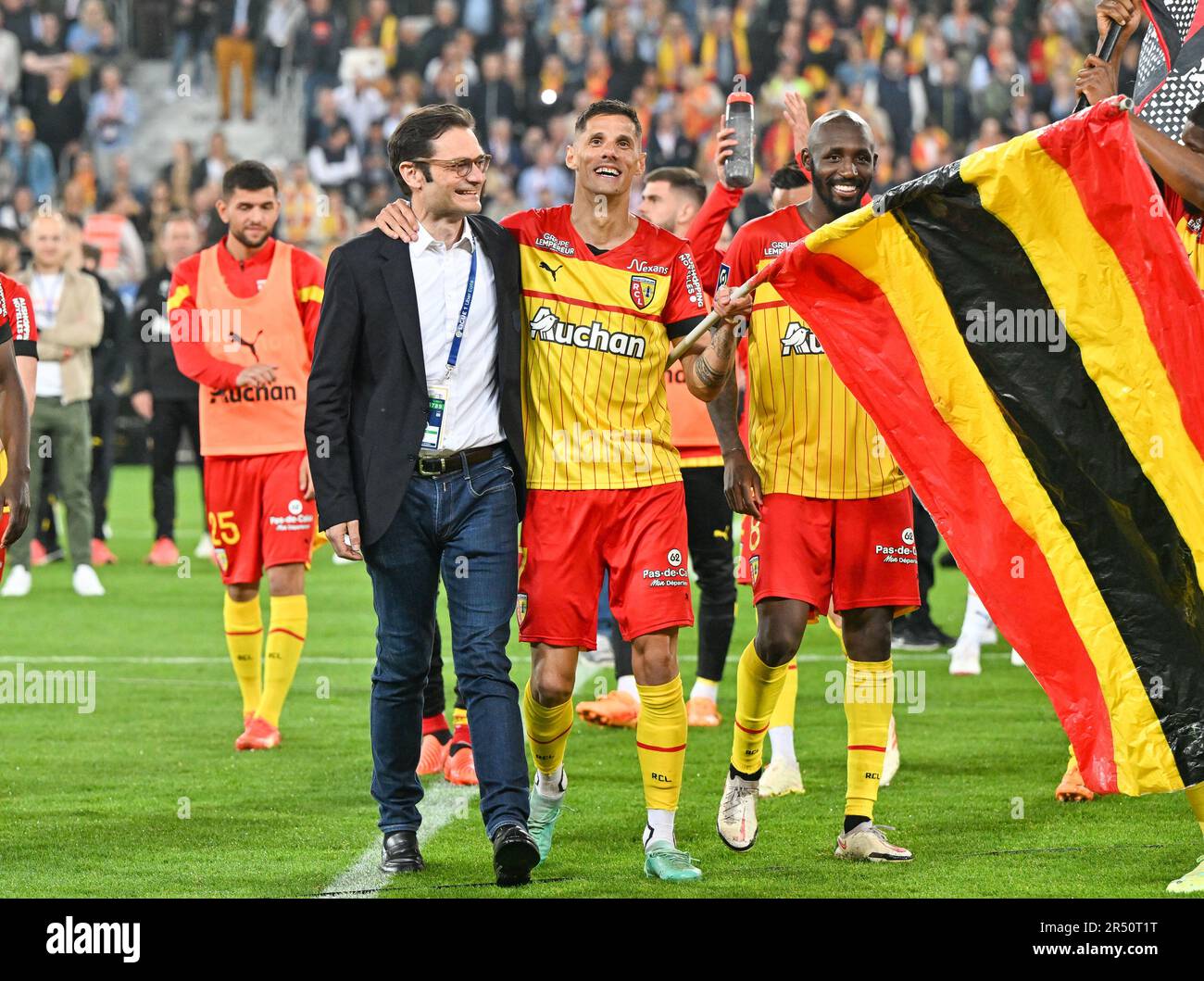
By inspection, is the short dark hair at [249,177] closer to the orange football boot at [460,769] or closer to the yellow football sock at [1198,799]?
the orange football boot at [460,769]

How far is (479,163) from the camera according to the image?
5.91m

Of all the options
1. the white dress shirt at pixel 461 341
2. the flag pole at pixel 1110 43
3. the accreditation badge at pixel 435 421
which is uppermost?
the flag pole at pixel 1110 43

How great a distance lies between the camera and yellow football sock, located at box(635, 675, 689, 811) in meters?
5.92

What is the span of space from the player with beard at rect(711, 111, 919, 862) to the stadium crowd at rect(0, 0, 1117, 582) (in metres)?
16.9

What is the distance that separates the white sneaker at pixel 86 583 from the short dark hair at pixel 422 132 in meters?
8.13

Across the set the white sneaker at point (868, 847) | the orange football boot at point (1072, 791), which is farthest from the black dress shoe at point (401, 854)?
the orange football boot at point (1072, 791)

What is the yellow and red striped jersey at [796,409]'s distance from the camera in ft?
20.8

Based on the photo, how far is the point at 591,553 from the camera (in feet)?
19.6

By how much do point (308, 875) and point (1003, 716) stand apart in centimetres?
430

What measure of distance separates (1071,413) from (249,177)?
13.7ft

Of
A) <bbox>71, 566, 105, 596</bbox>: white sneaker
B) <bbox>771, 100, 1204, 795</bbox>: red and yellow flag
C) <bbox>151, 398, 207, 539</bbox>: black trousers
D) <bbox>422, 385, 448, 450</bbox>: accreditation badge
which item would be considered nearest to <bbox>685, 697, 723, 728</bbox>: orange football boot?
<bbox>771, 100, 1204, 795</bbox>: red and yellow flag

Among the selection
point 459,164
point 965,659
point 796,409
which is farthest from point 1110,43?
point 965,659

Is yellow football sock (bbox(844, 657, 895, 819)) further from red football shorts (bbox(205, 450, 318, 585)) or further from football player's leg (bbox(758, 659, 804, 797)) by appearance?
red football shorts (bbox(205, 450, 318, 585))

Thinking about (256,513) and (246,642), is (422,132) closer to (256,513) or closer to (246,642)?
(256,513)
